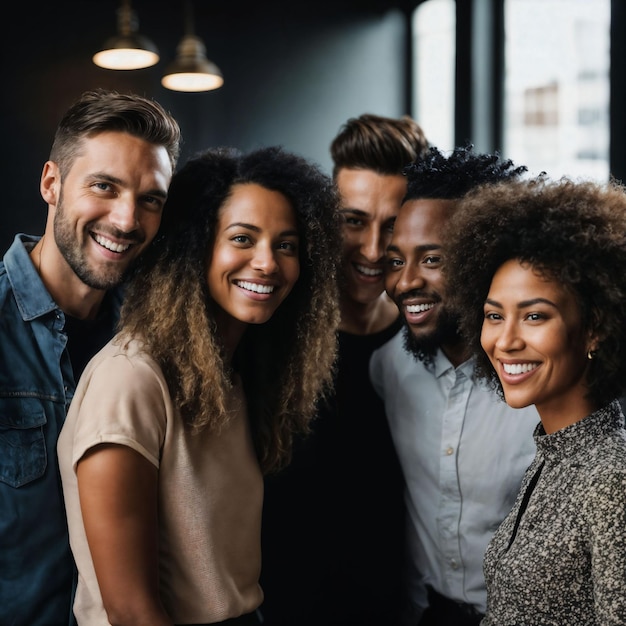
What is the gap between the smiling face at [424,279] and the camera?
244 centimetres

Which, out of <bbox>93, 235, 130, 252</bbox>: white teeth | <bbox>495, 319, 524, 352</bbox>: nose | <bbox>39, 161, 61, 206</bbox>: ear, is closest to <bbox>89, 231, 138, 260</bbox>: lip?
<bbox>93, 235, 130, 252</bbox>: white teeth

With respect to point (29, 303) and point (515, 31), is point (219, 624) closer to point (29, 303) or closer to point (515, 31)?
point (29, 303)

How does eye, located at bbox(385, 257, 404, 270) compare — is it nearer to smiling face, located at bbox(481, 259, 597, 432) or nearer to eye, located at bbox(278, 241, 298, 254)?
eye, located at bbox(278, 241, 298, 254)

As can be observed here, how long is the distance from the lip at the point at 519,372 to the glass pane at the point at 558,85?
135 inches

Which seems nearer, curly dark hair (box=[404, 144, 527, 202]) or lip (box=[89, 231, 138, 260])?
lip (box=[89, 231, 138, 260])

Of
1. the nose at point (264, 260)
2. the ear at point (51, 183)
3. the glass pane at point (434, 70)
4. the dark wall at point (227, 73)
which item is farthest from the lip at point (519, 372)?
the glass pane at point (434, 70)

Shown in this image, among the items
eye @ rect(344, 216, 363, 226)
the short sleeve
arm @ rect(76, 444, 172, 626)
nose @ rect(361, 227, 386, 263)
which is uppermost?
eye @ rect(344, 216, 363, 226)

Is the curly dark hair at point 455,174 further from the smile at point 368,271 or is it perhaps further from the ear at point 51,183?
the ear at point 51,183

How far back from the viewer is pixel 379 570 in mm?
2652

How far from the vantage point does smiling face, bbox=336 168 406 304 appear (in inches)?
112

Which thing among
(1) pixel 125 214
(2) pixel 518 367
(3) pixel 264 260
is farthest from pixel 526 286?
(1) pixel 125 214

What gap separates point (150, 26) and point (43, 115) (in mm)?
1140

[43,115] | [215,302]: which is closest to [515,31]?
[43,115]

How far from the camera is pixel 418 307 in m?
2.47
